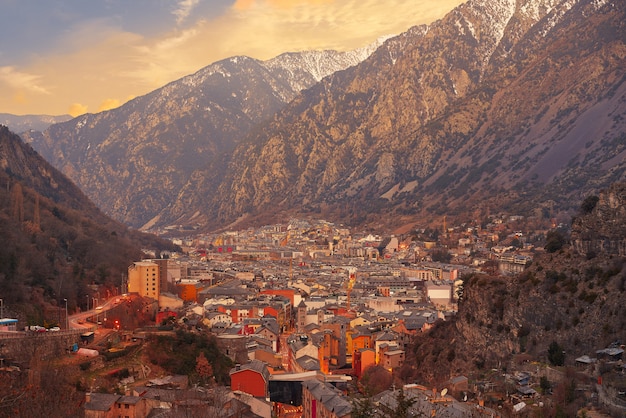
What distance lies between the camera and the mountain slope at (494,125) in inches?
5133

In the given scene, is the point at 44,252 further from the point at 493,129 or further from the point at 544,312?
the point at 493,129

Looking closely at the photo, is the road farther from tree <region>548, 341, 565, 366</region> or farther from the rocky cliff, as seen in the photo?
Answer: tree <region>548, 341, 565, 366</region>

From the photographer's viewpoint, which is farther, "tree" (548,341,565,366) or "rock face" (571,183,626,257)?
"rock face" (571,183,626,257)

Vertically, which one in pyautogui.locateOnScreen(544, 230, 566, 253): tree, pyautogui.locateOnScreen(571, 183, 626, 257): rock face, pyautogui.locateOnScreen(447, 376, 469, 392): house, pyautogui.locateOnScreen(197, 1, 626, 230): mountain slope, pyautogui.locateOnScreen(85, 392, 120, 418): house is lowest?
pyautogui.locateOnScreen(447, 376, 469, 392): house

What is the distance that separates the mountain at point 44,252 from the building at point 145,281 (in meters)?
1.45

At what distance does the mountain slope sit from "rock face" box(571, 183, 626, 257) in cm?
6068

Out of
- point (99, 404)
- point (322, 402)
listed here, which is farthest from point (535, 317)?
point (99, 404)

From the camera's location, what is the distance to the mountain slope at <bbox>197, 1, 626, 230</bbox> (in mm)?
130375

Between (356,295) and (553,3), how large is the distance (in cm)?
14386

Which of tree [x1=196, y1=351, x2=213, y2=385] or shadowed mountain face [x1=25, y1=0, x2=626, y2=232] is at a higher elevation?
shadowed mountain face [x1=25, y1=0, x2=626, y2=232]

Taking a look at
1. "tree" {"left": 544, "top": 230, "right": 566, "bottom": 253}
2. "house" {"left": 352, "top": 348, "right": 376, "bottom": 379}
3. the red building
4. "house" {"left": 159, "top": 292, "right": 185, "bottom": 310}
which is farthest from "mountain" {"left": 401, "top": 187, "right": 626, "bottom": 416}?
"house" {"left": 159, "top": 292, "right": 185, "bottom": 310}

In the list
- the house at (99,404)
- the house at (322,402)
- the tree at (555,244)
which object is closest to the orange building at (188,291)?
the tree at (555,244)

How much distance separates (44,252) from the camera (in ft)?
187

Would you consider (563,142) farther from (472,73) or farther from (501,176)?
(472,73)
